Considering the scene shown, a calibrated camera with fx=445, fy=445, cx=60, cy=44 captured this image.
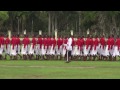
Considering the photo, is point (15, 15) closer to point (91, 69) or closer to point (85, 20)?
point (85, 20)

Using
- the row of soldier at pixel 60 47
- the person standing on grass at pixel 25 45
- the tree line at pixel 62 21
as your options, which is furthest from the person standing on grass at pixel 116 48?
the tree line at pixel 62 21

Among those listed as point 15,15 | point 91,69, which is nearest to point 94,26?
point 15,15

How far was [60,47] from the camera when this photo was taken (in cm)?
3048

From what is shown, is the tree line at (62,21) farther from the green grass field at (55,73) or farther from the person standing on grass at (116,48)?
the green grass field at (55,73)

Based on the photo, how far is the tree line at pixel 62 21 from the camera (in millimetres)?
65812

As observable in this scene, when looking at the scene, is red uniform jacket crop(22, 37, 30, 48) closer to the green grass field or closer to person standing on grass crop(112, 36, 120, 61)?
person standing on grass crop(112, 36, 120, 61)

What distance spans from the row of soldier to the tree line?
32.7 meters

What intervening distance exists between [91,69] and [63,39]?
24.0ft

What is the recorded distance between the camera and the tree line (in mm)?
65812

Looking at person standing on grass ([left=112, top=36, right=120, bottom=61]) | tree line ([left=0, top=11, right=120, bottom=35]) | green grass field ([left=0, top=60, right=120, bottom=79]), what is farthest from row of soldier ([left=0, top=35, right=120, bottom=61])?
tree line ([left=0, top=11, right=120, bottom=35])

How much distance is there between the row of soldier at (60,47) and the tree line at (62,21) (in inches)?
1286

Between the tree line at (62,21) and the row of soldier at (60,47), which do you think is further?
the tree line at (62,21)
